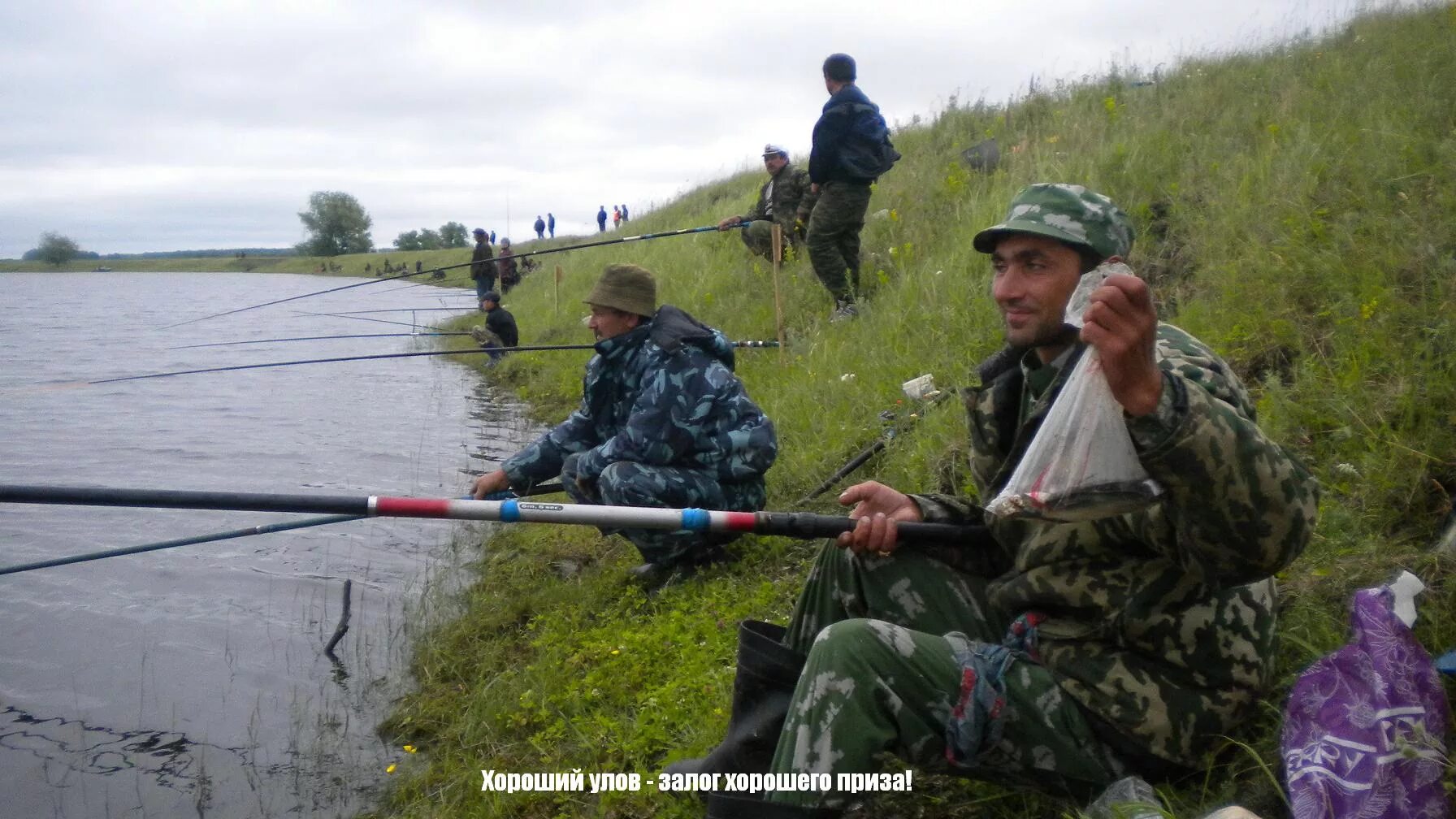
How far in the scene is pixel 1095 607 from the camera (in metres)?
2.25

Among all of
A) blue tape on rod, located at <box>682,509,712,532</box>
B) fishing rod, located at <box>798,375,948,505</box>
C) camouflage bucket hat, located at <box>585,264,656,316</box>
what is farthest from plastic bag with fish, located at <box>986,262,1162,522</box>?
fishing rod, located at <box>798,375,948,505</box>

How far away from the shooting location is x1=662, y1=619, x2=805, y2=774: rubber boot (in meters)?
2.65

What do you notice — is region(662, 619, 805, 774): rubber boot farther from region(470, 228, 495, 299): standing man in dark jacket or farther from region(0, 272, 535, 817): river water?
region(470, 228, 495, 299): standing man in dark jacket

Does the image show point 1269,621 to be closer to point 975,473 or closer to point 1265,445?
point 1265,445

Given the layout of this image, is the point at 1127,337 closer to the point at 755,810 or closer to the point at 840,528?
the point at 840,528

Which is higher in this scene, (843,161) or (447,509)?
(843,161)

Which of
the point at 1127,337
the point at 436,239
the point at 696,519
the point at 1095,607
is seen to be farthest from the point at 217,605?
the point at 436,239

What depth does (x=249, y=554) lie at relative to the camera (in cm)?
678

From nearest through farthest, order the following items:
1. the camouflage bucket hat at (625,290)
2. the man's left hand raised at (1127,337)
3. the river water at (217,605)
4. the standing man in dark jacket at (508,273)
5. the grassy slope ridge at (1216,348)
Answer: the man's left hand raised at (1127,337) < the grassy slope ridge at (1216,348) < the river water at (217,605) < the camouflage bucket hat at (625,290) < the standing man in dark jacket at (508,273)

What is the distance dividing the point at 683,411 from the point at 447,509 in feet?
6.52

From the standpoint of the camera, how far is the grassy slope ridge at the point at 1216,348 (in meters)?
3.00

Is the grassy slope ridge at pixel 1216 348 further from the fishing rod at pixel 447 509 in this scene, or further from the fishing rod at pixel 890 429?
the fishing rod at pixel 447 509

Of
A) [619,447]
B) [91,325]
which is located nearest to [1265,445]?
[619,447]

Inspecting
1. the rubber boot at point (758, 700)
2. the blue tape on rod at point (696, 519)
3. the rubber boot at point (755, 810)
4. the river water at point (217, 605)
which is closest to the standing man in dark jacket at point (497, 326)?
the river water at point (217, 605)
